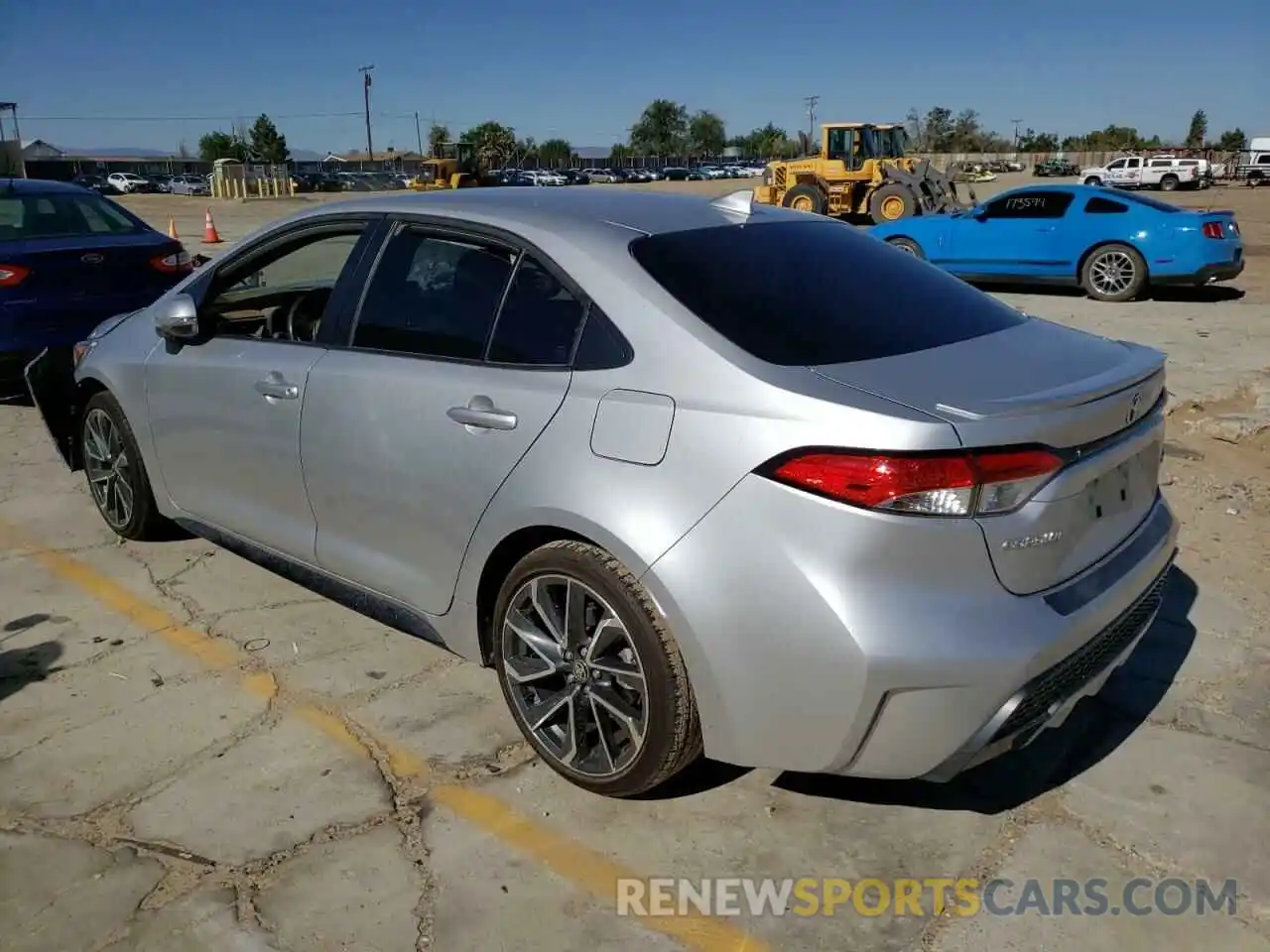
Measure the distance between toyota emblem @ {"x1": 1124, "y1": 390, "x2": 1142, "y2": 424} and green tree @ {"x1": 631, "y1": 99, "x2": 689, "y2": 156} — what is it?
458 feet

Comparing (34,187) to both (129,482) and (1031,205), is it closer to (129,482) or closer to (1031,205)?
(129,482)

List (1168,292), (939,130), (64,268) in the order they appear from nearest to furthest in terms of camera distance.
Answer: (64,268) < (1168,292) < (939,130)

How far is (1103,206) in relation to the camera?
1259 centimetres

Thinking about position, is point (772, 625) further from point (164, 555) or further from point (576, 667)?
point (164, 555)

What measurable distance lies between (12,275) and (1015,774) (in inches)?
268

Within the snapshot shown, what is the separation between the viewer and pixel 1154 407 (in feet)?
9.83

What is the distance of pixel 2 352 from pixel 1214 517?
7.38 meters

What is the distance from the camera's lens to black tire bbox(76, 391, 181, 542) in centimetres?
464

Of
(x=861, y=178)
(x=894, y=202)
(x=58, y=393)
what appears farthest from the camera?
(x=861, y=178)

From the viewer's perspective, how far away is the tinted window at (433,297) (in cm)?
319

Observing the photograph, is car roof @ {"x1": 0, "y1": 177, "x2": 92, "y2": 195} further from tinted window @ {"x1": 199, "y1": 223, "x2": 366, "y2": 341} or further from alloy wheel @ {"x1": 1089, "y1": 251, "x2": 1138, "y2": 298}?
alloy wheel @ {"x1": 1089, "y1": 251, "x2": 1138, "y2": 298}

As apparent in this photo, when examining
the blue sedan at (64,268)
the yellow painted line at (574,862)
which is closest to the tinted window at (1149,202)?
the blue sedan at (64,268)

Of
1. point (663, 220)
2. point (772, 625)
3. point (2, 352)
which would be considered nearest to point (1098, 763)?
point (772, 625)

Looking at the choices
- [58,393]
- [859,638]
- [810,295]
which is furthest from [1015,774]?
[58,393]
